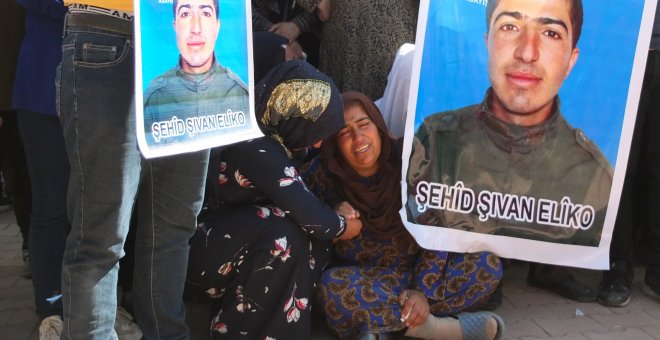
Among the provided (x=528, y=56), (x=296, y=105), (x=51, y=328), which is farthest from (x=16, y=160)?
(x=528, y=56)

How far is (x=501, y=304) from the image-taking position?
2787mm

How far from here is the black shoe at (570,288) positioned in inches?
113

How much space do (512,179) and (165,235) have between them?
1.38m

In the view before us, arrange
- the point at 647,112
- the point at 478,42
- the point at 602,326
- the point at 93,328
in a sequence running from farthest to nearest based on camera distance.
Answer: the point at 647,112
the point at 602,326
the point at 478,42
the point at 93,328

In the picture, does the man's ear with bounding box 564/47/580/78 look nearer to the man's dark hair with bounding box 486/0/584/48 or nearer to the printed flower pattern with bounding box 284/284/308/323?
the man's dark hair with bounding box 486/0/584/48

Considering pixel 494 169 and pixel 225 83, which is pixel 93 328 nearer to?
pixel 225 83

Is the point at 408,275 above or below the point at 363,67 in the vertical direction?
below

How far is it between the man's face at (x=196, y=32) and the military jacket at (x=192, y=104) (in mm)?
29

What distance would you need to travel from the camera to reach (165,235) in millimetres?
1829

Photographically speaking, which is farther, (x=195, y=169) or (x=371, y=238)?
(x=371, y=238)

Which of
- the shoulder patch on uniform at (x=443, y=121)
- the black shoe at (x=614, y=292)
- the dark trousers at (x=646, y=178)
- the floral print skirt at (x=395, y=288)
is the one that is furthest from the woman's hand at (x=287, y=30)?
the black shoe at (x=614, y=292)

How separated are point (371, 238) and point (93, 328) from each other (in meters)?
1.21

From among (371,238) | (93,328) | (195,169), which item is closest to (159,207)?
(195,169)

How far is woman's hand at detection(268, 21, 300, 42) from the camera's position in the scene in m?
2.96
